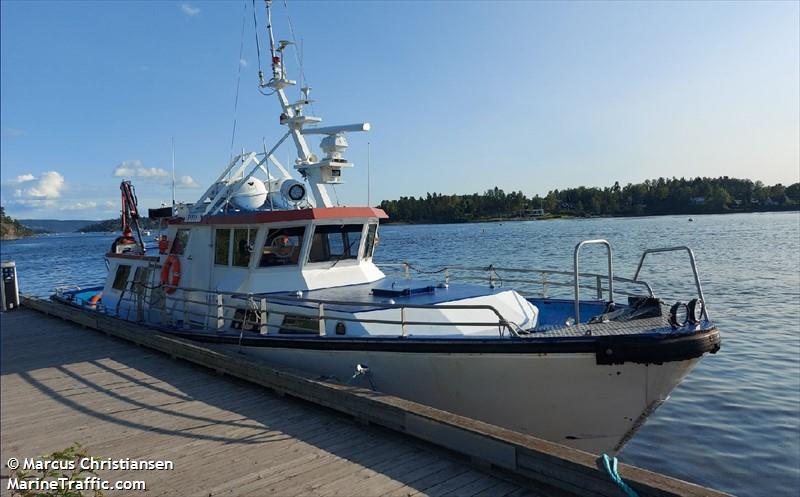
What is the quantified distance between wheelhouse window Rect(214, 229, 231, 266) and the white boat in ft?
0.13

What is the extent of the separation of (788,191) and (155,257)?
13379 centimetres

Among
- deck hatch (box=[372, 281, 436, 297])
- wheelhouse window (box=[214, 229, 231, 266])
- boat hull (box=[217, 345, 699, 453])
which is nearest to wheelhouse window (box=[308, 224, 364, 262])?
deck hatch (box=[372, 281, 436, 297])

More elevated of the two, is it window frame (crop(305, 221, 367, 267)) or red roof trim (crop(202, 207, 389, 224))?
red roof trim (crop(202, 207, 389, 224))

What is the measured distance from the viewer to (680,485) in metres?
3.85

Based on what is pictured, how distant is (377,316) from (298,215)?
242cm

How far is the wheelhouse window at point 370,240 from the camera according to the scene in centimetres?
1040

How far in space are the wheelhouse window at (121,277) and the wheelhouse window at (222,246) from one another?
410 cm

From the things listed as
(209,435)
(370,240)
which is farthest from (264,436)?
(370,240)

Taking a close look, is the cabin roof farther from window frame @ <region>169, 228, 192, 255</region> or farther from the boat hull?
the boat hull

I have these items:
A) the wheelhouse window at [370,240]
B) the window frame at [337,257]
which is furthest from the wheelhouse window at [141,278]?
the wheelhouse window at [370,240]

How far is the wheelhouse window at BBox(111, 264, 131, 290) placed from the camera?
44.4ft

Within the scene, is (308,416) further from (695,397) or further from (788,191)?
(788,191)

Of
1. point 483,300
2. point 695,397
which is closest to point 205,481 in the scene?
point 483,300

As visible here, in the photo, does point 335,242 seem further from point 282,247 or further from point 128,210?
point 128,210
